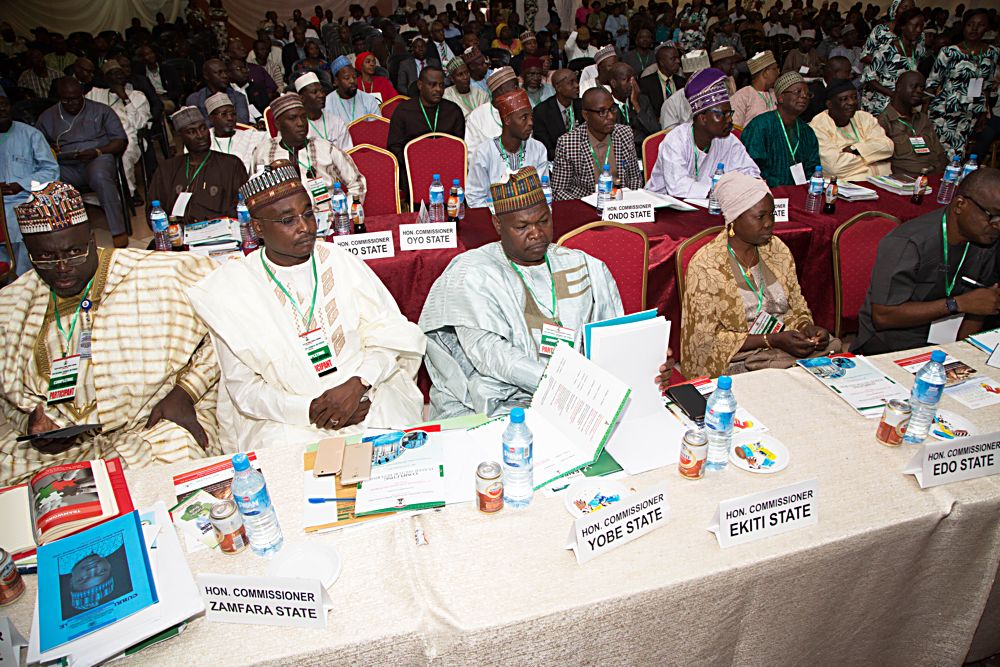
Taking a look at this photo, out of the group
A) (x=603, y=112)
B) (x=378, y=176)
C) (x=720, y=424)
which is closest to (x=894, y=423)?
(x=720, y=424)

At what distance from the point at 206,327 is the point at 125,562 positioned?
1414 mm

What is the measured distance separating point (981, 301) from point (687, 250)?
134 centimetres

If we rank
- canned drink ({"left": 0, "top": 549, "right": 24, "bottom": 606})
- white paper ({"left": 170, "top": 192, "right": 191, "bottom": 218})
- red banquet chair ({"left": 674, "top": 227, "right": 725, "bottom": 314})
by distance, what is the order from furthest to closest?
1. white paper ({"left": 170, "top": 192, "right": 191, "bottom": 218})
2. red banquet chair ({"left": 674, "top": 227, "right": 725, "bottom": 314})
3. canned drink ({"left": 0, "top": 549, "right": 24, "bottom": 606})

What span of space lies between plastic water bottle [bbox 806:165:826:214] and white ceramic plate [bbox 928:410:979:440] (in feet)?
8.56

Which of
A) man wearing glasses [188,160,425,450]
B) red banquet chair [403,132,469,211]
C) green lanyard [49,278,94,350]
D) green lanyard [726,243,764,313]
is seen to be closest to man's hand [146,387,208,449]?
man wearing glasses [188,160,425,450]

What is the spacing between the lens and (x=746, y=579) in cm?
159

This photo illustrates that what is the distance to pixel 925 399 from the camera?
1938 mm

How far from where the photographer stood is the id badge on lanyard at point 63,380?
252 centimetres

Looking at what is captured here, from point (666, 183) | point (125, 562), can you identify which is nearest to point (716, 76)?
point (666, 183)

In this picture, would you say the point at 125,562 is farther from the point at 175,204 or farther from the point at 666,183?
the point at 666,183

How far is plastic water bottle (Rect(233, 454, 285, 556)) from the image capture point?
1.55m

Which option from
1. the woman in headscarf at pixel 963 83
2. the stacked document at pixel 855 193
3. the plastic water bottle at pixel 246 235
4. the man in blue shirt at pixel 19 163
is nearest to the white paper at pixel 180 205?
the plastic water bottle at pixel 246 235

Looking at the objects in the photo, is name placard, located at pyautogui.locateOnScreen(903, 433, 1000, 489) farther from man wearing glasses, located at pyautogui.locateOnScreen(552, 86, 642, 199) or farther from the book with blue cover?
man wearing glasses, located at pyautogui.locateOnScreen(552, 86, 642, 199)

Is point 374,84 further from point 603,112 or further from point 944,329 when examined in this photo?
point 944,329
